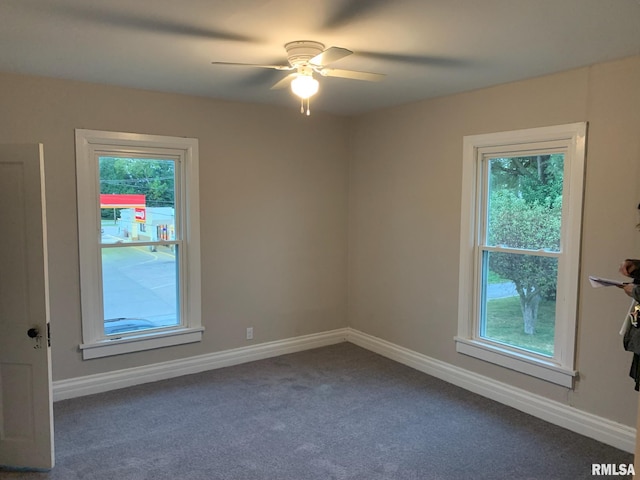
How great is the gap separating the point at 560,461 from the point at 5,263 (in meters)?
3.51

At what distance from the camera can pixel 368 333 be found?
16.7 ft

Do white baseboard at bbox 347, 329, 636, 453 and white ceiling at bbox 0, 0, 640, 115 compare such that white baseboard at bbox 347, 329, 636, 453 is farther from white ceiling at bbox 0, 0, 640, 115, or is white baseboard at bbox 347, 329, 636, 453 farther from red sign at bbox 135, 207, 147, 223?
red sign at bbox 135, 207, 147, 223

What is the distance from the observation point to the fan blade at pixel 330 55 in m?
2.31

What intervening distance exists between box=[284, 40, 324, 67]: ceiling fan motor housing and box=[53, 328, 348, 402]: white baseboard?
2912 millimetres

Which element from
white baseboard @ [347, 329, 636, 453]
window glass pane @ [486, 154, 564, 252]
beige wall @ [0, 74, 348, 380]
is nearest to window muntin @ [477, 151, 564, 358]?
window glass pane @ [486, 154, 564, 252]

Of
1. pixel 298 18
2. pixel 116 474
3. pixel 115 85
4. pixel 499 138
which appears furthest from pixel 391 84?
pixel 116 474

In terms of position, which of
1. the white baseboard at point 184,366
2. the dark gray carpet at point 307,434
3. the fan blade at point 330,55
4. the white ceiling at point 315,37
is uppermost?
the white ceiling at point 315,37

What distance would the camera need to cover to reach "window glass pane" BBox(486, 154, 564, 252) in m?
3.45

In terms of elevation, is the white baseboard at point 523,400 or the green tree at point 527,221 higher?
the green tree at point 527,221

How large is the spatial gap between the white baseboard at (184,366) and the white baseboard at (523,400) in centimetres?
71

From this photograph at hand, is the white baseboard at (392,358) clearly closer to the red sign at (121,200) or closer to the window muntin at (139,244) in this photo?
the window muntin at (139,244)

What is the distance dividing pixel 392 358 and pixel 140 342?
2405 millimetres

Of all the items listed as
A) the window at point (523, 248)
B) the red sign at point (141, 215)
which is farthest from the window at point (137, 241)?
the window at point (523, 248)

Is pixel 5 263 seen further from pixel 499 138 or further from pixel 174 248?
pixel 499 138
